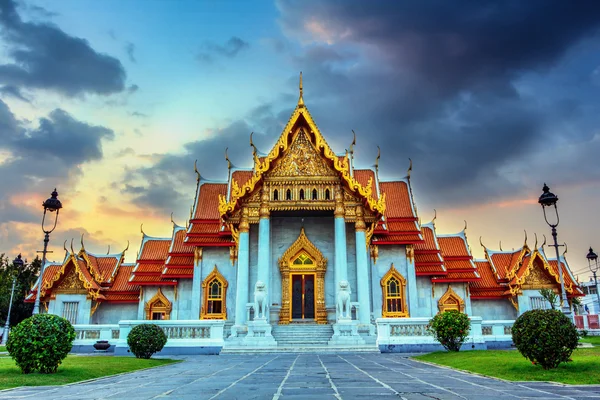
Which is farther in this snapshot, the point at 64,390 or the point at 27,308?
the point at 27,308

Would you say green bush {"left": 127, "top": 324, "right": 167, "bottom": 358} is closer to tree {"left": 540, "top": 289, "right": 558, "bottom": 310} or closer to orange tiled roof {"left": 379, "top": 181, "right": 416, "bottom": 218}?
tree {"left": 540, "top": 289, "right": 558, "bottom": 310}

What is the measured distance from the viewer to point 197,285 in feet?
89.2

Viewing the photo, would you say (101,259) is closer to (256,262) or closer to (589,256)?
(256,262)

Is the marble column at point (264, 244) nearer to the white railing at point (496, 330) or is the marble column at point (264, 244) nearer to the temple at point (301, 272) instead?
the temple at point (301, 272)

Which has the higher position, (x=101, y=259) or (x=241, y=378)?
(x=101, y=259)

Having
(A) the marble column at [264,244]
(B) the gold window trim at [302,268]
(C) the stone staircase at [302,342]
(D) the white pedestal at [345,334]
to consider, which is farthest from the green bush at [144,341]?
(B) the gold window trim at [302,268]

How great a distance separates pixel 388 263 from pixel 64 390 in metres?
21.1

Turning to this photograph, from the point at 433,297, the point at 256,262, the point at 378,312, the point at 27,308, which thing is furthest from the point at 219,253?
the point at 27,308

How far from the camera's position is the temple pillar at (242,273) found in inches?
875

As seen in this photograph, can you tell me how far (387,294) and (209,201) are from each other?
12.3m

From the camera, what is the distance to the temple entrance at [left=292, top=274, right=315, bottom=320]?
2512 centimetres

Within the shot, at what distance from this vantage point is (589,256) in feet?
106

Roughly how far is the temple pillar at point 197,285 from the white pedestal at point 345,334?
29.5 ft

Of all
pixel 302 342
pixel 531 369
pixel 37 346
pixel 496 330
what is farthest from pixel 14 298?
pixel 531 369
